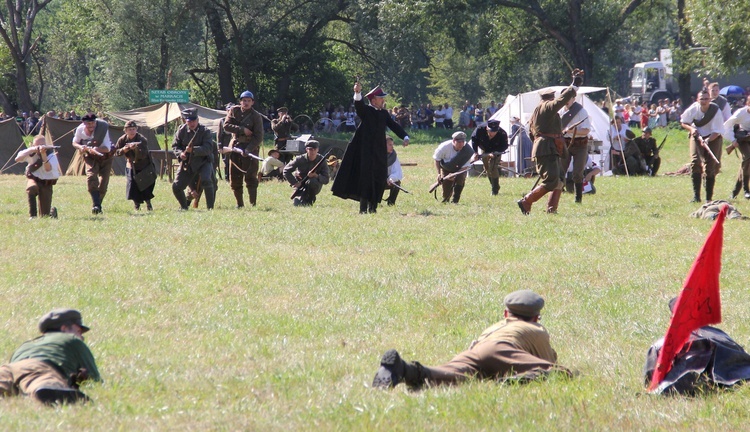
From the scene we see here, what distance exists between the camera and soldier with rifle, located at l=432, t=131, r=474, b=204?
58.0ft

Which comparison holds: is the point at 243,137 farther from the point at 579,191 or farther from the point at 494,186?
the point at 494,186

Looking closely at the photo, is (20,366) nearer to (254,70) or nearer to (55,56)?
(254,70)

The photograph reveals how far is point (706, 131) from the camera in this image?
15.4 meters

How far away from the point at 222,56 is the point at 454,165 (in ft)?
97.3

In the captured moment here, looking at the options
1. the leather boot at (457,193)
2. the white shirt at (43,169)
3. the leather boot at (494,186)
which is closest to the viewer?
the white shirt at (43,169)

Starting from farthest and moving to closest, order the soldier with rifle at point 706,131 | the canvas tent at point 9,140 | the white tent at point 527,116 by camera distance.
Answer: the canvas tent at point 9,140
the white tent at point 527,116
the soldier with rifle at point 706,131

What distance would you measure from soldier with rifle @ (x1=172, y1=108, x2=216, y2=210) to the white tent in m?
11.5

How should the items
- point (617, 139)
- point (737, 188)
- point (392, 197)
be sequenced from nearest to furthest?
point (737, 188) → point (392, 197) → point (617, 139)

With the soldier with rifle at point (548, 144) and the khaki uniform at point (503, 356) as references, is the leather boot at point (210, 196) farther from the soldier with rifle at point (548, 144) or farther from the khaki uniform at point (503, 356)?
the khaki uniform at point (503, 356)

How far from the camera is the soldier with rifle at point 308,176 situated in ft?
57.1

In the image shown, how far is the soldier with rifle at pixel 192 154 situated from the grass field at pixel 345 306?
2.78 ft

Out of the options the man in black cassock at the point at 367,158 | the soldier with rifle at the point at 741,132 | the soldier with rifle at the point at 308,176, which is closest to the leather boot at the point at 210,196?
the soldier with rifle at the point at 308,176

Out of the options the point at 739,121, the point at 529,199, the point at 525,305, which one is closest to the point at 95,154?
the point at 529,199

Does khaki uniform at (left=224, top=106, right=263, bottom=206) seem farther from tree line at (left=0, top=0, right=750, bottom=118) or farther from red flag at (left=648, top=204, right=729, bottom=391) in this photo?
tree line at (left=0, top=0, right=750, bottom=118)
